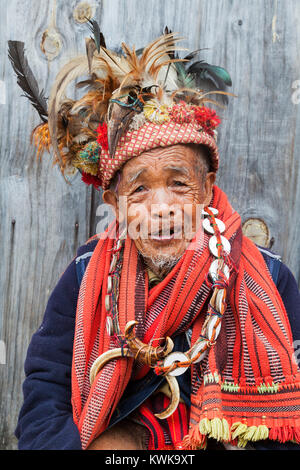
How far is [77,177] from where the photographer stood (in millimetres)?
2344

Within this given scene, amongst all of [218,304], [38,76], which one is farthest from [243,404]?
[38,76]

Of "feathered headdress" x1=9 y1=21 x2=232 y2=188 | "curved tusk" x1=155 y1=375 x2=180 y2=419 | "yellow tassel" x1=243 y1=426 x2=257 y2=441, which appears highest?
"feathered headdress" x1=9 y1=21 x2=232 y2=188

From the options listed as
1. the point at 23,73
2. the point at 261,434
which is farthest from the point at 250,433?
the point at 23,73

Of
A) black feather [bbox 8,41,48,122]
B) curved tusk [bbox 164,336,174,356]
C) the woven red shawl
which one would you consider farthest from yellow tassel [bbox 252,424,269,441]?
black feather [bbox 8,41,48,122]

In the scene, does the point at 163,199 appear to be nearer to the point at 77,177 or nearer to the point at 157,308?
the point at 157,308

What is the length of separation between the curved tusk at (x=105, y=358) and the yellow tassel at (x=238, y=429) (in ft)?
1.46

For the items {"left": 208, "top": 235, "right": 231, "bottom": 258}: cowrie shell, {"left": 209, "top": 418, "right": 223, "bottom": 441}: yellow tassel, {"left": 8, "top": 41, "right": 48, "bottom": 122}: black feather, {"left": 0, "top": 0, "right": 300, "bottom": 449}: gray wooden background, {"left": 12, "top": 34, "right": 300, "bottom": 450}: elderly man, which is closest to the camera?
{"left": 209, "top": 418, "right": 223, "bottom": 441}: yellow tassel

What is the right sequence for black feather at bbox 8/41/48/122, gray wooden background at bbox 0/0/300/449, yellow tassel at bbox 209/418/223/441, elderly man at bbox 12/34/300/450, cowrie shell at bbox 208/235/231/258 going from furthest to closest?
gray wooden background at bbox 0/0/300/449
black feather at bbox 8/41/48/122
cowrie shell at bbox 208/235/231/258
elderly man at bbox 12/34/300/450
yellow tassel at bbox 209/418/223/441

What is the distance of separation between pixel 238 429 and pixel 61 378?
2.31ft

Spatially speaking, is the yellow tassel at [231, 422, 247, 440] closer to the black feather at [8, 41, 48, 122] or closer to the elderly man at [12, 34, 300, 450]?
the elderly man at [12, 34, 300, 450]

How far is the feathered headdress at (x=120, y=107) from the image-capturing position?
173cm

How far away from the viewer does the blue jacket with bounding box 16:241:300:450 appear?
64.0 inches

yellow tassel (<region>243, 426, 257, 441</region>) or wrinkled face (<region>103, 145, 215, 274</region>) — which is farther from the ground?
wrinkled face (<region>103, 145, 215, 274</region>)
